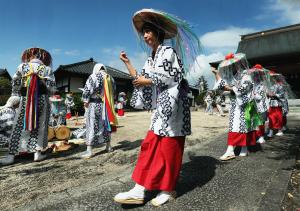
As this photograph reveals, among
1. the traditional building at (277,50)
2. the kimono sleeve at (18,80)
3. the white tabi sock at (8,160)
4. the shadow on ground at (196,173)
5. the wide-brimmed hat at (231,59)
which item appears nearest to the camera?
the shadow on ground at (196,173)

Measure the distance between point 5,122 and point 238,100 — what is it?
188 inches

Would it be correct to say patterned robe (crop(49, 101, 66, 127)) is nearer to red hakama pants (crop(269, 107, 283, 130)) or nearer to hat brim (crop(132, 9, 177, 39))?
red hakama pants (crop(269, 107, 283, 130))

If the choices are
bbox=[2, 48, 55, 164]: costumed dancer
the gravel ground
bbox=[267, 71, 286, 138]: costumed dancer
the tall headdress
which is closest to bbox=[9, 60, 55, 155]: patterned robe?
bbox=[2, 48, 55, 164]: costumed dancer

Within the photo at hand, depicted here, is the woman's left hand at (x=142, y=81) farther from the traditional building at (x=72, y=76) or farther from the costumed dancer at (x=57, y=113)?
the traditional building at (x=72, y=76)

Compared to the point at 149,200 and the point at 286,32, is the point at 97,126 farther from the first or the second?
the point at 286,32

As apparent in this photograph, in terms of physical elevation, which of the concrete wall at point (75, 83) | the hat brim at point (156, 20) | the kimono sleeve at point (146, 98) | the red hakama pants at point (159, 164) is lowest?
the red hakama pants at point (159, 164)

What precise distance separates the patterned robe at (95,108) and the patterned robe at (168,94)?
103 inches

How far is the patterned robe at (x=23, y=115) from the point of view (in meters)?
4.84

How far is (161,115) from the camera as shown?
2.96 meters

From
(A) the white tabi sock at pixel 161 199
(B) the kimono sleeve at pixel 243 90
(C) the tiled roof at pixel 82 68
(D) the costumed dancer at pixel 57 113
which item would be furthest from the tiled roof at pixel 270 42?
(A) the white tabi sock at pixel 161 199

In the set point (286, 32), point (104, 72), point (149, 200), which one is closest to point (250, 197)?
point (149, 200)

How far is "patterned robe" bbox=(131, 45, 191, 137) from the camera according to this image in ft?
9.48

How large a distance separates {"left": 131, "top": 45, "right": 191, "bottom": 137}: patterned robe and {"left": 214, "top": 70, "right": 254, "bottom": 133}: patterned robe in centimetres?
200

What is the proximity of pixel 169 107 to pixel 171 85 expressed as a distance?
23 cm
